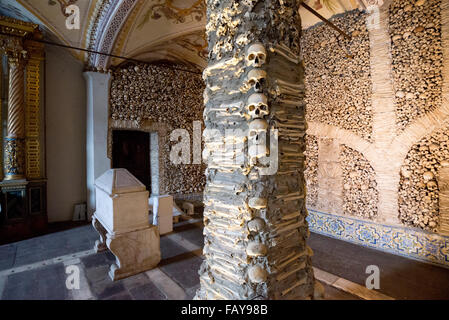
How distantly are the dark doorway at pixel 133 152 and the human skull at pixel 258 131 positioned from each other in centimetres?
577

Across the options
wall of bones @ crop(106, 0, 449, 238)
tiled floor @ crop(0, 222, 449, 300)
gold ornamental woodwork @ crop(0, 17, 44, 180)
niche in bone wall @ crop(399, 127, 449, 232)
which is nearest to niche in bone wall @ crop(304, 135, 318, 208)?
wall of bones @ crop(106, 0, 449, 238)

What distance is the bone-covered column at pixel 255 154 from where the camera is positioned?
54.6 inches

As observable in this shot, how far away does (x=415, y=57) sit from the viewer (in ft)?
10.4

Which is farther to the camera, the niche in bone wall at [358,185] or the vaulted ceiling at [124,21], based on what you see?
the vaulted ceiling at [124,21]

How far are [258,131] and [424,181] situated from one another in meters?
3.20

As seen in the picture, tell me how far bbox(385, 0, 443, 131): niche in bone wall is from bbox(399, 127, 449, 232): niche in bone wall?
0.41m

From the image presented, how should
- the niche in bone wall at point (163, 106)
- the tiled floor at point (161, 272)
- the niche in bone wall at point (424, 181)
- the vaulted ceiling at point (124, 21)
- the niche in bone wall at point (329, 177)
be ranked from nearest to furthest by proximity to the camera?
1. the tiled floor at point (161, 272)
2. the niche in bone wall at point (424, 181)
3. the niche in bone wall at point (329, 177)
4. the vaulted ceiling at point (124, 21)
5. the niche in bone wall at point (163, 106)

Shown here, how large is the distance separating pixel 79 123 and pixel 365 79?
630cm

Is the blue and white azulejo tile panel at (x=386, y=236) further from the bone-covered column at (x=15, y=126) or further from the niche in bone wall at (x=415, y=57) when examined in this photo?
the bone-covered column at (x=15, y=126)

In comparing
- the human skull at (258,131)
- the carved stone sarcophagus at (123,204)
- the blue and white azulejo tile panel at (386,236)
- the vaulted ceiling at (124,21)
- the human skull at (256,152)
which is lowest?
the blue and white azulejo tile panel at (386,236)

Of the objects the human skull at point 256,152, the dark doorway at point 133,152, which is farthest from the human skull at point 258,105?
the dark doorway at point 133,152

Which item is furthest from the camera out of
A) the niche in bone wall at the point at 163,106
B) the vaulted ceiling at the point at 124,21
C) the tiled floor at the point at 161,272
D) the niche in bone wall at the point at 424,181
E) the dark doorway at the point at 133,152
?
the dark doorway at the point at 133,152

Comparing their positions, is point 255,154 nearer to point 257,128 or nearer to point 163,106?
point 257,128
